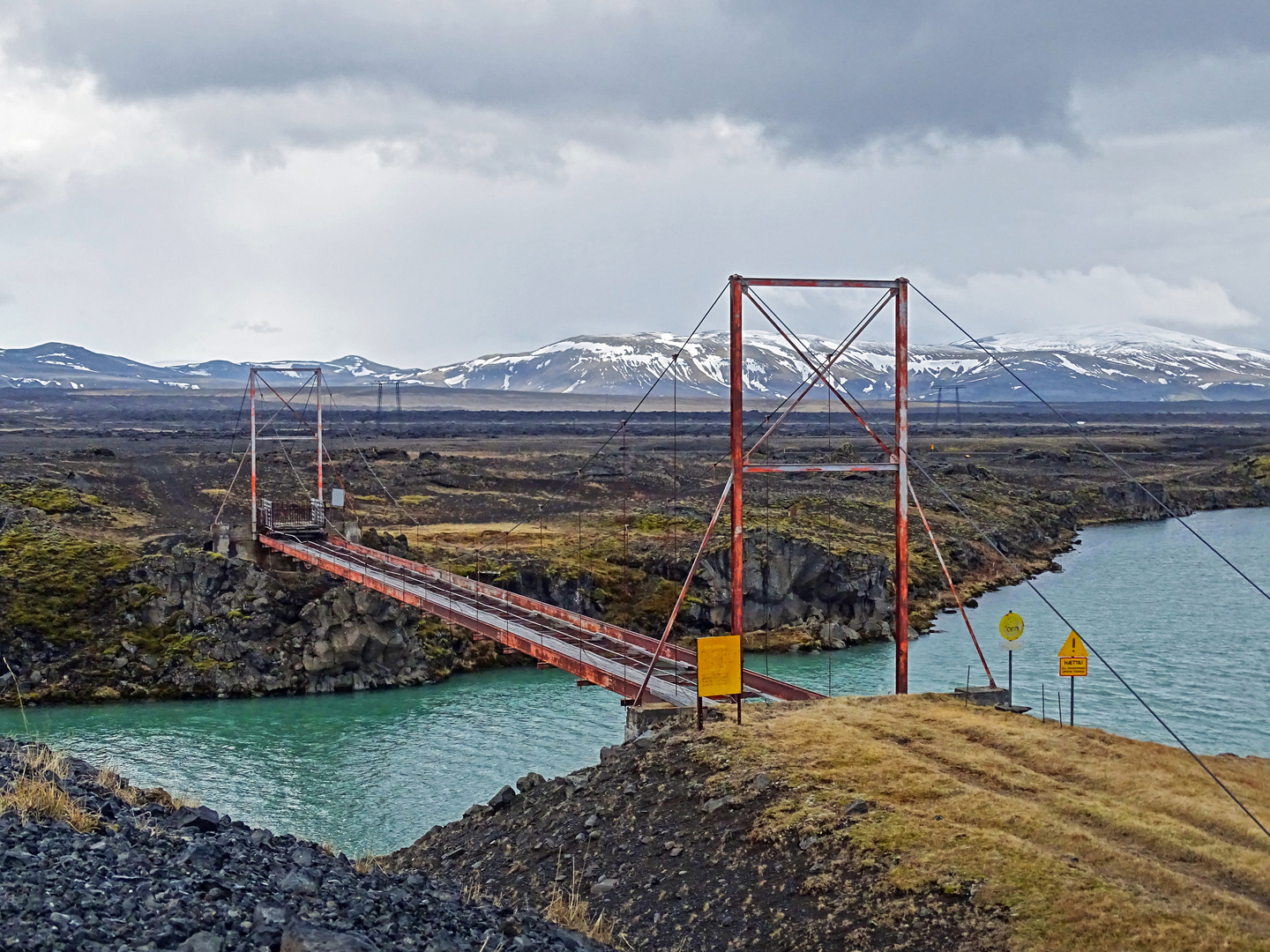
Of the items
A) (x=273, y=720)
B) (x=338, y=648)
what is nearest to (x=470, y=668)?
(x=338, y=648)

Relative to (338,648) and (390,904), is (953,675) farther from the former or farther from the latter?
(390,904)

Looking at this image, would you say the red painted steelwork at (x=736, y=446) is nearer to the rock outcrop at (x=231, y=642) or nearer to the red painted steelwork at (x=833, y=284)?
the red painted steelwork at (x=833, y=284)

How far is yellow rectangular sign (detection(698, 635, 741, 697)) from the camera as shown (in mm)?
20156

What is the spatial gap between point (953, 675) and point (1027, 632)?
27.0 ft

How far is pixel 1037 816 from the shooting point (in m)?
16.4

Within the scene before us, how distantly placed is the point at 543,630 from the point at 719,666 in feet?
36.2

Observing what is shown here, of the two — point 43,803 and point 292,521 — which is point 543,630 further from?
point 292,521

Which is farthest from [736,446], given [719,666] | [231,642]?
[231,642]

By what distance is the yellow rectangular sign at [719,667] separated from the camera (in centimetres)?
2016

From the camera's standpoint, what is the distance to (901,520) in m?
24.3

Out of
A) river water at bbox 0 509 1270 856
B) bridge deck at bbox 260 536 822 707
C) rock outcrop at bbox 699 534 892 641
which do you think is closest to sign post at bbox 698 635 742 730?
bridge deck at bbox 260 536 822 707

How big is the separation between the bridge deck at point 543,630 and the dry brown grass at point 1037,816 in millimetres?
2786

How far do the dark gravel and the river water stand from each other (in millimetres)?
11121

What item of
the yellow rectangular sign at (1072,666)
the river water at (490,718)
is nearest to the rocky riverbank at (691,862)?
the river water at (490,718)
